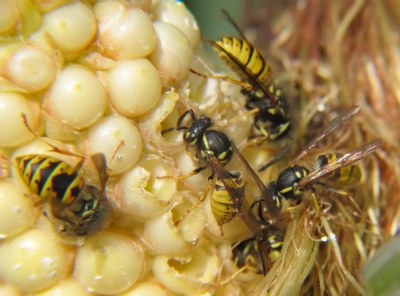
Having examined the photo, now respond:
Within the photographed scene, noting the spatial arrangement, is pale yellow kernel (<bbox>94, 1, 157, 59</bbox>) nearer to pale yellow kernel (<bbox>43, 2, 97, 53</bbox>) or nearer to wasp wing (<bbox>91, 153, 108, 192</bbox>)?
pale yellow kernel (<bbox>43, 2, 97, 53</bbox>)

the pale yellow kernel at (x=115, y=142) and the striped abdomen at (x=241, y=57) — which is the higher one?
the striped abdomen at (x=241, y=57)

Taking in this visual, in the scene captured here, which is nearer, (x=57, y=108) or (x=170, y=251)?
(x=57, y=108)

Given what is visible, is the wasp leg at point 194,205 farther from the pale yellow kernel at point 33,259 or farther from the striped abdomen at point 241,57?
the striped abdomen at point 241,57

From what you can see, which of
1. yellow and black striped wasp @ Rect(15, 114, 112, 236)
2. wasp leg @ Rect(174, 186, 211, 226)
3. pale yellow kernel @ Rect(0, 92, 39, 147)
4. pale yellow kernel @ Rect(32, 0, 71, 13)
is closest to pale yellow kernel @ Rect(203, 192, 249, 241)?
wasp leg @ Rect(174, 186, 211, 226)

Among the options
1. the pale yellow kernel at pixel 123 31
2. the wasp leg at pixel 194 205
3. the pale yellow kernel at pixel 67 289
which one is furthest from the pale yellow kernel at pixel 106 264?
the pale yellow kernel at pixel 123 31

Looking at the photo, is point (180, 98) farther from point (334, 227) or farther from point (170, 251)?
point (334, 227)

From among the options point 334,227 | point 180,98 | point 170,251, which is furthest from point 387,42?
point 170,251

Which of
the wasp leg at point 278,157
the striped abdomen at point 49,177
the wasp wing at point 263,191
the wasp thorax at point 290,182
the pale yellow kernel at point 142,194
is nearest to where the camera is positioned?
the striped abdomen at point 49,177
